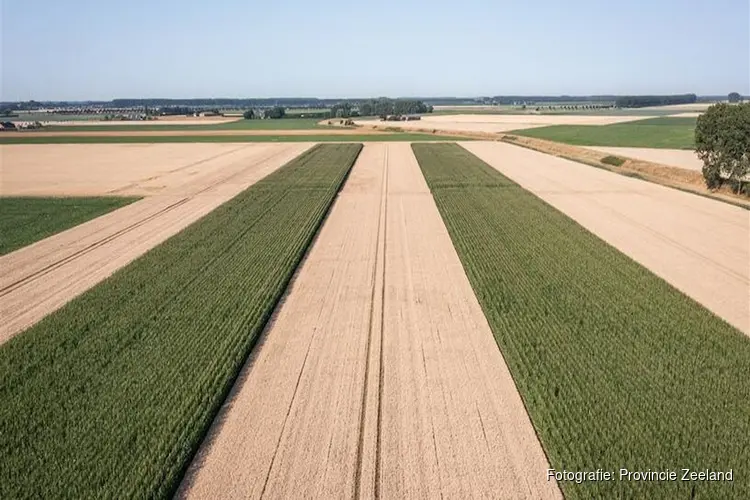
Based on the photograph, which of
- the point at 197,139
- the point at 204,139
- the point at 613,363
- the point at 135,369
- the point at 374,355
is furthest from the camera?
the point at 197,139

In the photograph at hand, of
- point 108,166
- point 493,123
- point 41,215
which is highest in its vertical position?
point 493,123

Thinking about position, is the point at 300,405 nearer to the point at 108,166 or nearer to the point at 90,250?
the point at 90,250

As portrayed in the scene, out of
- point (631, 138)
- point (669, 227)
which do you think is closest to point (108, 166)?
point (669, 227)

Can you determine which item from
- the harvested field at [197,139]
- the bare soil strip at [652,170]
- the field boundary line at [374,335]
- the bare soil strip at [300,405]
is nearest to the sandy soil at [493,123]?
the harvested field at [197,139]

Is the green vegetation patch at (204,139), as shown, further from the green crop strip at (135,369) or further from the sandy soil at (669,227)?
the green crop strip at (135,369)

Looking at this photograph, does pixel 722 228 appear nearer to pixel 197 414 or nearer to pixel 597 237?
pixel 597 237

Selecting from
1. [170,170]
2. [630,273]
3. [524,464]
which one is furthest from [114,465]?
[170,170]
